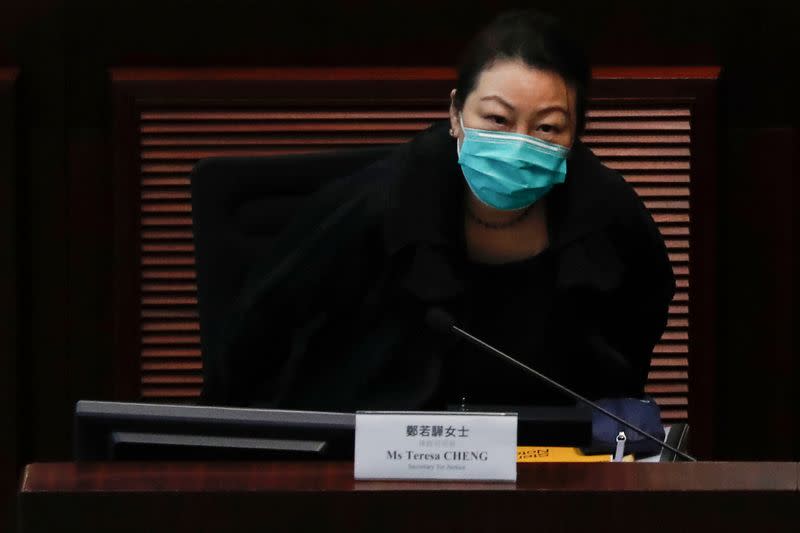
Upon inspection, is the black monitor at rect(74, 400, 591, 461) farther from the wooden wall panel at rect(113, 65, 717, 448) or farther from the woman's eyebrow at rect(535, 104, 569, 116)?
the wooden wall panel at rect(113, 65, 717, 448)

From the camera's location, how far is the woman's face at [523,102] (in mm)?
2229

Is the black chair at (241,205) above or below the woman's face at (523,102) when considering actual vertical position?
below

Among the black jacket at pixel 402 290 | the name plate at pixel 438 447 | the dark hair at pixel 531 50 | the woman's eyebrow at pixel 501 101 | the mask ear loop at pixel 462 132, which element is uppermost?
the dark hair at pixel 531 50

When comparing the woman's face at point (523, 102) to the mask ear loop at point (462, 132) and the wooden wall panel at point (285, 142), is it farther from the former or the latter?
the wooden wall panel at point (285, 142)

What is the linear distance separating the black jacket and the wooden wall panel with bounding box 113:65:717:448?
3.14ft

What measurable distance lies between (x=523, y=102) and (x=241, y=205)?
61 cm

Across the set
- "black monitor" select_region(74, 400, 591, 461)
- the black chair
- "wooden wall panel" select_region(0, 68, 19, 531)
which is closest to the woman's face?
the black chair

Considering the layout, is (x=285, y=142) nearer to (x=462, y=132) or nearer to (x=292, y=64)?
(x=292, y=64)


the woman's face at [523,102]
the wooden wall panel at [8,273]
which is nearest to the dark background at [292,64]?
the wooden wall panel at [8,273]

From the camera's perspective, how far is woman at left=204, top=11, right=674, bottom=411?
2293 mm

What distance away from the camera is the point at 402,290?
2381 mm

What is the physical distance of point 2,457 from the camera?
3.49 metres

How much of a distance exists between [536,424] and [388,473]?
0.39 meters
